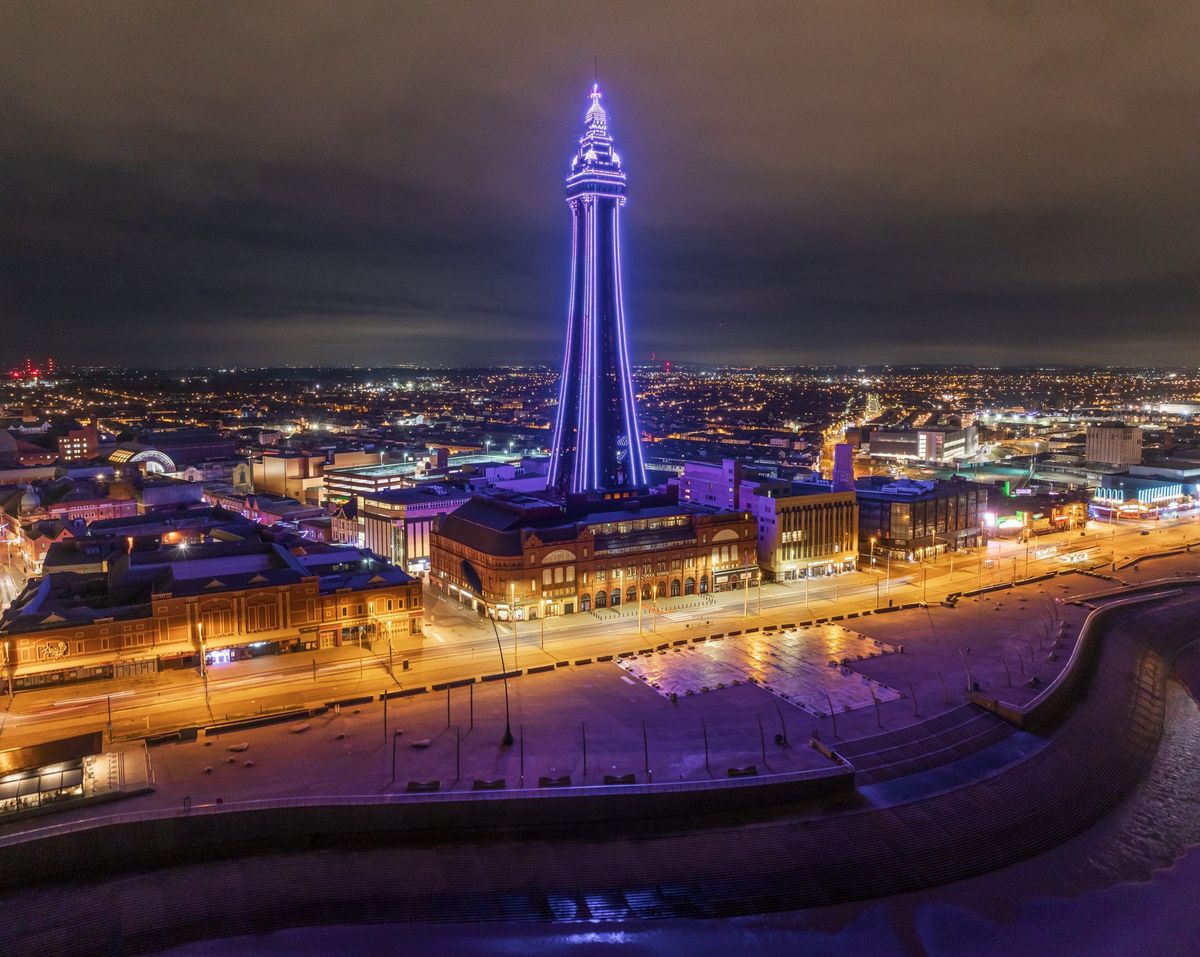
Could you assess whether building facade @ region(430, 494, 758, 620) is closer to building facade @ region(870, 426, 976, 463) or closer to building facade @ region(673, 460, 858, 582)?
building facade @ region(673, 460, 858, 582)

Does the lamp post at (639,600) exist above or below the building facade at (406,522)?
below

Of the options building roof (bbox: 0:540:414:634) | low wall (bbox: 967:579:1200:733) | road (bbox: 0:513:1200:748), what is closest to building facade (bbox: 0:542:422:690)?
building roof (bbox: 0:540:414:634)

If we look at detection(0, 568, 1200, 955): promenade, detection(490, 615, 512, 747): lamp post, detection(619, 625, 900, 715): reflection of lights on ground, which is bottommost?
detection(0, 568, 1200, 955): promenade

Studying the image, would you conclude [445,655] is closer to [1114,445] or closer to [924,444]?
[924,444]

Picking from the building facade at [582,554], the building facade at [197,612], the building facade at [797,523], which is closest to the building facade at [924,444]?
the building facade at [797,523]

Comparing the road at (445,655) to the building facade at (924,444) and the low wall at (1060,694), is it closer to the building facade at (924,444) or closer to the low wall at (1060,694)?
the low wall at (1060,694)

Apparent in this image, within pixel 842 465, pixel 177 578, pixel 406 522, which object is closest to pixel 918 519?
pixel 842 465
